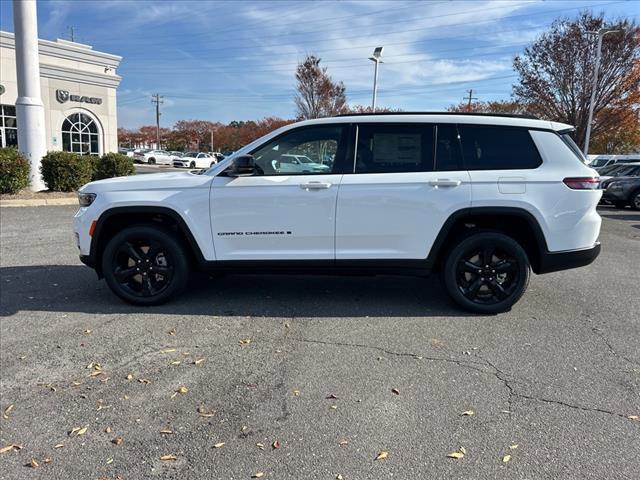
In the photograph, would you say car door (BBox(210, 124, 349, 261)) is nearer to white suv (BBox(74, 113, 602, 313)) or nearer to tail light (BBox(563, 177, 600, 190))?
white suv (BBox(74, 113, 602, 313))

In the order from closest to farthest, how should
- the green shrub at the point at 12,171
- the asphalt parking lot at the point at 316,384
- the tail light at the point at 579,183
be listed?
the asphalt parking lot at the point at 316,384 < the tail light at the point at 579,183 < the green shrub at the point at 12,171

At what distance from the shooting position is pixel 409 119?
4895mm

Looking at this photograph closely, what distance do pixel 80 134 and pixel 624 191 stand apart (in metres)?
26.6

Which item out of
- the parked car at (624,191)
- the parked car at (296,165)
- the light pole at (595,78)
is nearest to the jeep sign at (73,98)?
the parked car at (624,191)

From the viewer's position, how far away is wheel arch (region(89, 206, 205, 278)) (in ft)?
16.1

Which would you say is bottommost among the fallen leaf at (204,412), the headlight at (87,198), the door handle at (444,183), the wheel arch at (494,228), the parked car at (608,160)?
the fallen leaf at (204,412)

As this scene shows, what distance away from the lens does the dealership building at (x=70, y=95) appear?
2541 cm

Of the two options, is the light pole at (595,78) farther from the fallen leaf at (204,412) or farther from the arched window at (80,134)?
the fallen leaf at (204,412)

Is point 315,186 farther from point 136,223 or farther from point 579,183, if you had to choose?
point 579,183

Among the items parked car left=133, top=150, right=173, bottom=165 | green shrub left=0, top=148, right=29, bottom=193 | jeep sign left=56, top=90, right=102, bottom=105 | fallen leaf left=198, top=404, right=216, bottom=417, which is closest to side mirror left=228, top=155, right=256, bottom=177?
fallen leaf left=198, top=404, right=216, bottom=417

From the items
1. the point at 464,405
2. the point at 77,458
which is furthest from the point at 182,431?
the point at 464,405

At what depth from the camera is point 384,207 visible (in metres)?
4.74

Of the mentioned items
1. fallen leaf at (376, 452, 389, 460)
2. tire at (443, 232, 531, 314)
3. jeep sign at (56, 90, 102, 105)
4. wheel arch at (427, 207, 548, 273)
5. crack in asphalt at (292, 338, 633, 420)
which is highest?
jeep sign at (56, 90, 102, 105)

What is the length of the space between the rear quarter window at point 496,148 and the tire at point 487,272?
673 millimetres
